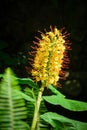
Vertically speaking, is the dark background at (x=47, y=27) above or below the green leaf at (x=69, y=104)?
above

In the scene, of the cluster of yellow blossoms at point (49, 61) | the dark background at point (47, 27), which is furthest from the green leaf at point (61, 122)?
the dark background at point (47, 27)

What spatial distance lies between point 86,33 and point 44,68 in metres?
4.06

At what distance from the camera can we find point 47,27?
5.26 m

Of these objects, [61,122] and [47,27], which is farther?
[47,27]

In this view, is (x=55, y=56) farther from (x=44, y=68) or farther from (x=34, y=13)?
(x=34, y=13)

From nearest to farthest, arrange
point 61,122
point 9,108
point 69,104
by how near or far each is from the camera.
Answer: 1. point 9,108
2. point 61,122
3. point 69,104

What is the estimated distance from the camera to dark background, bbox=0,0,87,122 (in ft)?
16.3

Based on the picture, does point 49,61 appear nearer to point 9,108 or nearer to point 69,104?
point 69,104

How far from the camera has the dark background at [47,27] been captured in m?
4.97

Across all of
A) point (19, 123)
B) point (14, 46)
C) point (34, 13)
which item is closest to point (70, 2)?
point (34, 13)

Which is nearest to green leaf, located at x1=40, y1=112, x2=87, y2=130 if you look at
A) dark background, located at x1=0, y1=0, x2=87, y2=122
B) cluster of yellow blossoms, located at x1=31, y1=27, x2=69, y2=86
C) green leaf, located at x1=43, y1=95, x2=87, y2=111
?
green leaf, located at x1=43, y1=95, x2=87, y2=111

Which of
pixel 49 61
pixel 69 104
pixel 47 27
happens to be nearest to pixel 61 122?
pixel 69 104

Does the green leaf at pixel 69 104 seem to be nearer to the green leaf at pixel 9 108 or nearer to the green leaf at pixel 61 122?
the green leaf at pixel 61 122

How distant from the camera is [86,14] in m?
5.25
